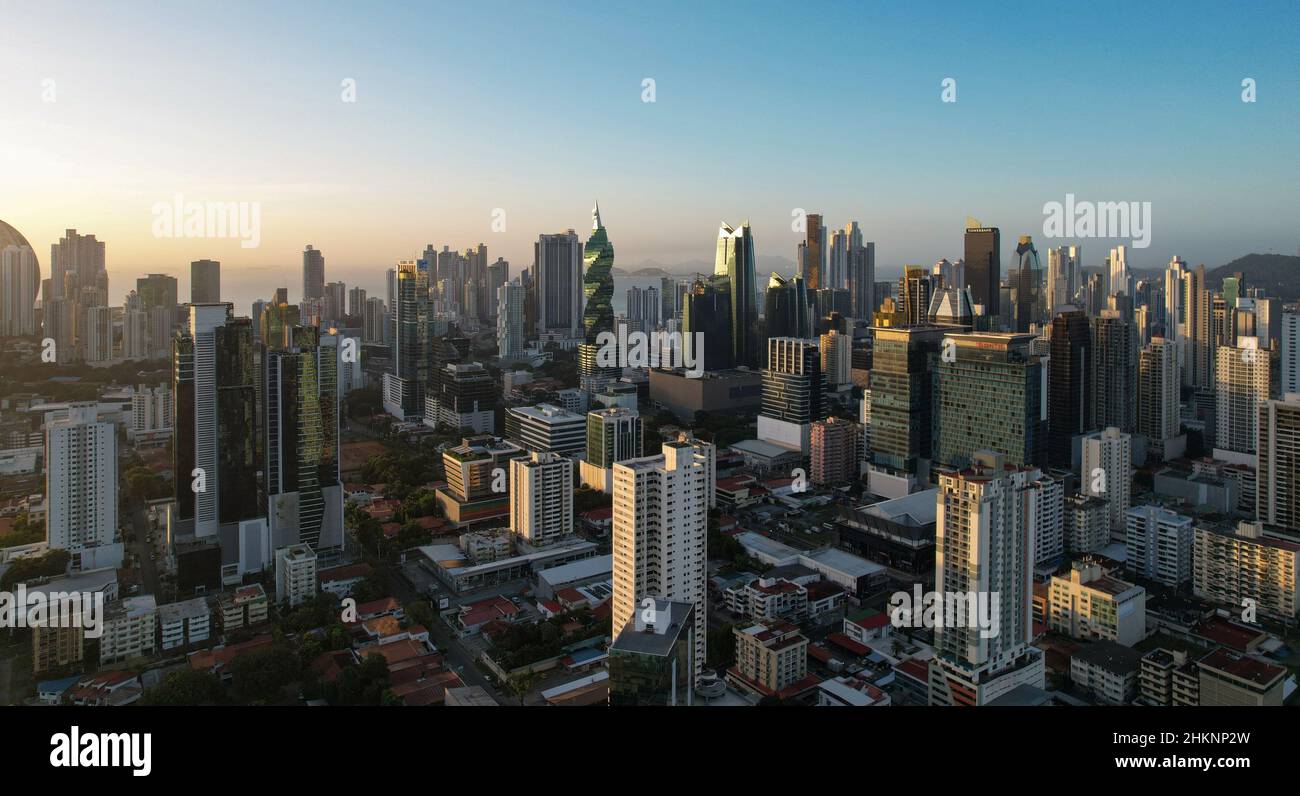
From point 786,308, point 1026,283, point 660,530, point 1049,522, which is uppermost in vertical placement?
point 1026,283

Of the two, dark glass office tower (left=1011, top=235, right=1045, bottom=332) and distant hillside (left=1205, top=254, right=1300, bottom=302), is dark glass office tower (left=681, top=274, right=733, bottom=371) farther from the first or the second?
distant hillside (left=1205, top=254, right=1300, bottom=302)

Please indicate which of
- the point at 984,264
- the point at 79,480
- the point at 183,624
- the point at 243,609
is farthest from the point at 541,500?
the point at 984,264

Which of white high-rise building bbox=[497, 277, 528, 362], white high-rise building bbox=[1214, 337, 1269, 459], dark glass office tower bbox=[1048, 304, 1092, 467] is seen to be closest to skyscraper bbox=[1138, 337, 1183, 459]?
white high-rise building bbox=[1214, 337, 1269, 459]

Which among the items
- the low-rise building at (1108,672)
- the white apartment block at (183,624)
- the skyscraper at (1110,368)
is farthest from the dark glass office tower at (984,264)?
the white apartment block at (183,624)

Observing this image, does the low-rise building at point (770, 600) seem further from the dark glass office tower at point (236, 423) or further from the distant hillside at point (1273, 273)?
the distant hillside at point (1273, 273)

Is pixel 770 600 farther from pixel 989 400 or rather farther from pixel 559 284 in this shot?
pixel 559 284
